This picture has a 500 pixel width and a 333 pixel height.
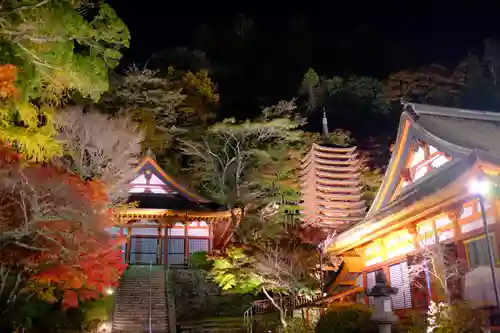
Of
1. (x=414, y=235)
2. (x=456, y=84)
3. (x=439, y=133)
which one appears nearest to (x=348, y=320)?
(x=414, y=235)

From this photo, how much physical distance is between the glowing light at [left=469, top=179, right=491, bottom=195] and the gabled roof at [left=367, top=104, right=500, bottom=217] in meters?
2.15

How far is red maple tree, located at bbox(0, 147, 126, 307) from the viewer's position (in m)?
9.86

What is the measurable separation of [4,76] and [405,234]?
33.3 ft

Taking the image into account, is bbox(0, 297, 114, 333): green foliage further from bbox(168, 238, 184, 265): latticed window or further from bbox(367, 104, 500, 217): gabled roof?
bbox(367, 104, 500, 217): gabled roof

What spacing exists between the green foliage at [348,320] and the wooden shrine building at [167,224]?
15.6 metres

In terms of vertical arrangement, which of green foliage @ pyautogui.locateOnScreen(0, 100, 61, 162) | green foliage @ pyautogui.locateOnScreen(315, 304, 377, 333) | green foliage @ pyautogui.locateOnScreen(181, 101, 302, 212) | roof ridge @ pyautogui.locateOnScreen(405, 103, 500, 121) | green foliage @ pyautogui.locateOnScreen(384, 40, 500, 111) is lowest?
green foliage @ pyautogui.locateOnScreen(315, 304, 377, 333)

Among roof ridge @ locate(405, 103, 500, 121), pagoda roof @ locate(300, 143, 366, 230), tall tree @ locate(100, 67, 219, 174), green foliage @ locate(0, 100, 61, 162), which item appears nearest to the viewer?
green foliage @ locate(0, 100, 61, 162)

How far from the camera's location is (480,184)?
838cm

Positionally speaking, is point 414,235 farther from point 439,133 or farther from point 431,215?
point 439,133

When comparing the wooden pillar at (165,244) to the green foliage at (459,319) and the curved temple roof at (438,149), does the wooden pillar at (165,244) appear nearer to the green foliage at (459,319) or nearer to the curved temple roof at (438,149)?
the curved temple roof at (438,149)

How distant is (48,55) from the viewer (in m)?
8.73

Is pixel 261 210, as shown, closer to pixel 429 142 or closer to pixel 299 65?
pixel 429 142

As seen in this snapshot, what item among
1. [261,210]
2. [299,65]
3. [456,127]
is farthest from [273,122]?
[299,65]

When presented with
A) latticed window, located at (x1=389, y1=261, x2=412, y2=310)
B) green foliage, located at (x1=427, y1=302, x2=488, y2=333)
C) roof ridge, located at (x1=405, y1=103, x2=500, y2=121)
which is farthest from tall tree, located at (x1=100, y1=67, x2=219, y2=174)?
green foliage, located at (x1=427, y1=302, x2=488, y2=333)
